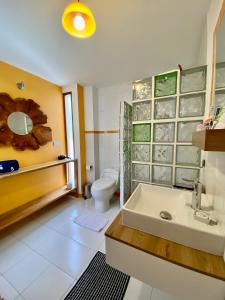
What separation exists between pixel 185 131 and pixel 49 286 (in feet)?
6.32

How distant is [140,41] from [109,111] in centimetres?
127

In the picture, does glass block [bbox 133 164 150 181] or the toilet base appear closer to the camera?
glass block [bbox 133 164 150 181]

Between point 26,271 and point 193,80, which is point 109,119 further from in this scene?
point 26,271

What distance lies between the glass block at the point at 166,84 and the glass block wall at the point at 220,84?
523 millimetres

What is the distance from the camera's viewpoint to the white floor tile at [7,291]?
3.54 ft

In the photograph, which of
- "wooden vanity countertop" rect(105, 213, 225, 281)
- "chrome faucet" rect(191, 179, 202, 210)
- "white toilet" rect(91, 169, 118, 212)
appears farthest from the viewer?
"white toilet" rect(91, 169, 118, 212)

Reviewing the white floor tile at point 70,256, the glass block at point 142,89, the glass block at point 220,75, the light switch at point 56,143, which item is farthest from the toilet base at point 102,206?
the glass block at point 220,75

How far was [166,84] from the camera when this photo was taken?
1418mm

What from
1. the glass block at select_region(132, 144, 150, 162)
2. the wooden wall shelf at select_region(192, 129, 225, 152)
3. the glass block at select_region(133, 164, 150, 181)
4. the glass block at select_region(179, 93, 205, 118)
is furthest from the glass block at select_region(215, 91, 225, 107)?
the glass block at select_region(133, 164, 150, 181)

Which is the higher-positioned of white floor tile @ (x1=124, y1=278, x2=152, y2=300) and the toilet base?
the toilet base

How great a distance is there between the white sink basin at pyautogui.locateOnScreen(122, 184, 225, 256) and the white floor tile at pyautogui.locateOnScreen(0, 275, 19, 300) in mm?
1183

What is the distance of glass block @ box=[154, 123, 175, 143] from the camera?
57.4 inches

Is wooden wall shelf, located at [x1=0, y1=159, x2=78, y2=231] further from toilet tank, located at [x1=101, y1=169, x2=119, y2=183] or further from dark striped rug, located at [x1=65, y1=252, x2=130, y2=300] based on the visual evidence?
dark striped rug, located at [x1=65, y1=252, x2=130, y2=300]

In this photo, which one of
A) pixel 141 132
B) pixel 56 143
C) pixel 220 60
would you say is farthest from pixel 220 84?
pixel 56 143
